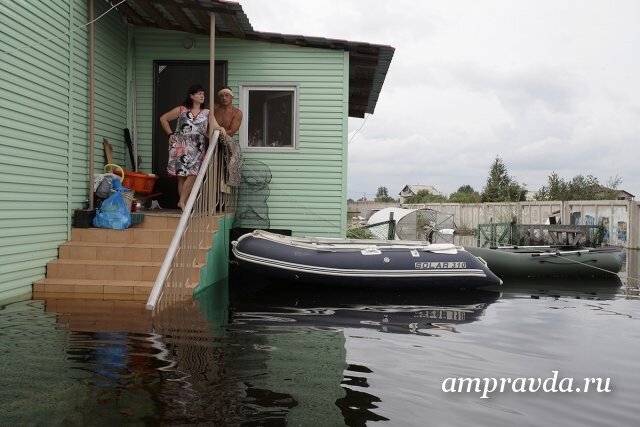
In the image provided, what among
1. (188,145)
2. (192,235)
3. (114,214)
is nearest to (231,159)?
(188,145)

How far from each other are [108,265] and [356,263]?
3.18 m

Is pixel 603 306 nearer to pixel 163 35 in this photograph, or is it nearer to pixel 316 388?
pixel 316 388

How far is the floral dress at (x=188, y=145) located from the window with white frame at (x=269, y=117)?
1.59m

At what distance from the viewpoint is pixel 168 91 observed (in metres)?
9.36

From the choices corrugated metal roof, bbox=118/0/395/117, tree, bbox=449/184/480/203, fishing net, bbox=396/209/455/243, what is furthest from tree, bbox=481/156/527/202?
corrugated metal roof, bbox=118/0/395/117

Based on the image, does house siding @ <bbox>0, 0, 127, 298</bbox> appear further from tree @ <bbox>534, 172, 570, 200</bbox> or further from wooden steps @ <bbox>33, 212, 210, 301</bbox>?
tree @ <bbox>534, 172, 570, 200</bbox>

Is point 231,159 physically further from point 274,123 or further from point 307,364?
point 307,364

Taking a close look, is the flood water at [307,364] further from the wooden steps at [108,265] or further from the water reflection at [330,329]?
the wooden steps at [108,265]

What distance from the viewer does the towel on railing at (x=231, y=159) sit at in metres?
7.57

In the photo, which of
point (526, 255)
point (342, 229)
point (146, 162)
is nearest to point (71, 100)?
point (146, 162)

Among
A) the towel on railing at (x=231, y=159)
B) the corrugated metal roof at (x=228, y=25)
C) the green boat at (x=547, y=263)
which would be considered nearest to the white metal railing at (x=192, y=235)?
the towel on railing at (x=231, y=159)

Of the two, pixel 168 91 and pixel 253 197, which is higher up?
pixel 168 91

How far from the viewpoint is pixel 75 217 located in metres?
7.04

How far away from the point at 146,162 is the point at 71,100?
2.28m
